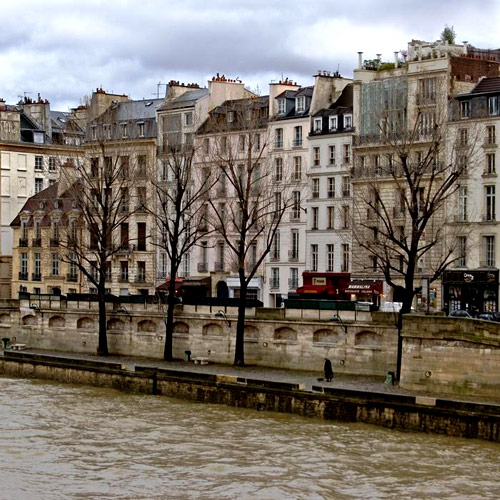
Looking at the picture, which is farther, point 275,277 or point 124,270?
point 124,270

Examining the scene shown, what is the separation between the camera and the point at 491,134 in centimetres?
6131

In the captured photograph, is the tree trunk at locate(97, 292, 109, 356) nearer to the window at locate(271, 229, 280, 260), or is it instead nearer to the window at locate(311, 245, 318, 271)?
the window at locate(311, 245, 318, 271)

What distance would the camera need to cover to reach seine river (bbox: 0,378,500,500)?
105 feet

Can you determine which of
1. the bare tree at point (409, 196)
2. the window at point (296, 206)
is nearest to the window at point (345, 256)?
the bare tree at point (409, 196)

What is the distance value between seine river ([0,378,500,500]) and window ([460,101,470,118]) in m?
23.1

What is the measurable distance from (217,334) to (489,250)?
13.7m

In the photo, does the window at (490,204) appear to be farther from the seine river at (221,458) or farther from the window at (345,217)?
the seine river at (221,458)

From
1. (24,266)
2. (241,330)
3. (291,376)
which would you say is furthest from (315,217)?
(24,266)

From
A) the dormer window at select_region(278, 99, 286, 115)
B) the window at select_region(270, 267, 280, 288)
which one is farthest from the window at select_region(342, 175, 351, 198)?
the window at select_region(270, 267, 280, 288)

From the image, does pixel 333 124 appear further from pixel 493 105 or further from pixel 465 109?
pixel 493 105

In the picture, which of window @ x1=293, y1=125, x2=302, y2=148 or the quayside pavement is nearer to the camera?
the quayside pavement

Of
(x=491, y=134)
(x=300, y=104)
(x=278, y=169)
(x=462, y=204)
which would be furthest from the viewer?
(x=278, y=169)

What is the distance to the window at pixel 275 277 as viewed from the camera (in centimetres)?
7012

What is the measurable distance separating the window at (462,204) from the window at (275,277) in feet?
37.2
